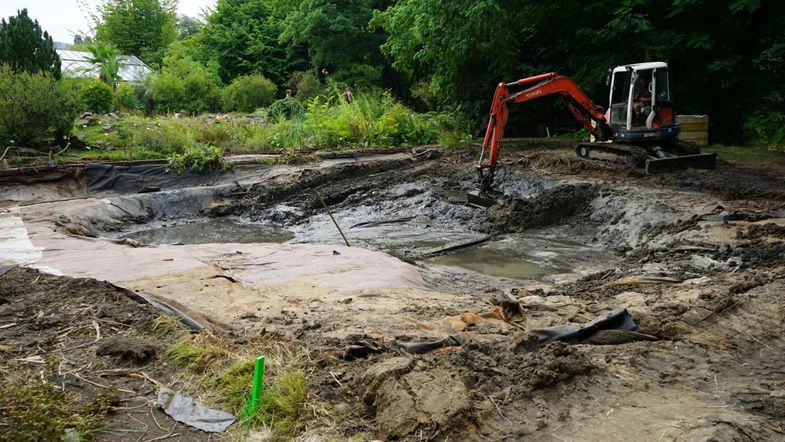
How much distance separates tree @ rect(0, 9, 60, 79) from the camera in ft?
66.9

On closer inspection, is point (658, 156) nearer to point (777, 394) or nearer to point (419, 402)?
point (777, 394)

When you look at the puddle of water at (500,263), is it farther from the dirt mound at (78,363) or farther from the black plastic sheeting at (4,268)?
the black plastic sheeting at (4,268)

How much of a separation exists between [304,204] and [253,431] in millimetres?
11179

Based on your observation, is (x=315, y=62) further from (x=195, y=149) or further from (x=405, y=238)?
(x=405, y=238)

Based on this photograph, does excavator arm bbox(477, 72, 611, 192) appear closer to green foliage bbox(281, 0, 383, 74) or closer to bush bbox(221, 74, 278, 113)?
green foliage bbox(281, 0, 383, 74)

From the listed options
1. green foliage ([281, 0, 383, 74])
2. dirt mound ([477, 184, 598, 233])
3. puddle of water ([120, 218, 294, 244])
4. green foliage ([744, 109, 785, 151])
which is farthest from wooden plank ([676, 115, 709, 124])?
green foliage ([281, 0, 383, 74])

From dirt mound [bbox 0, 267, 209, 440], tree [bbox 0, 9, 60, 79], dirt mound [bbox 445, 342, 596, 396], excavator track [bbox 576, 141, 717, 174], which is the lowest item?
dirt mound [bbox 445, 342, 596, 396]

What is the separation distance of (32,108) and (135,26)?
3926cm

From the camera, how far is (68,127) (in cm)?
1628

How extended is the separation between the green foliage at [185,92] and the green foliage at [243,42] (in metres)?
6.31

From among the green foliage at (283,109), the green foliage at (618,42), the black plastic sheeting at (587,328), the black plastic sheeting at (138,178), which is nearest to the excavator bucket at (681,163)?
the green foliage at (618,42)

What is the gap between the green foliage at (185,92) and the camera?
27.2 meters

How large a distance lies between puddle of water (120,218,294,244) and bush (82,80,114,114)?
12.6m

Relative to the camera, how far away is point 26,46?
825 inches
